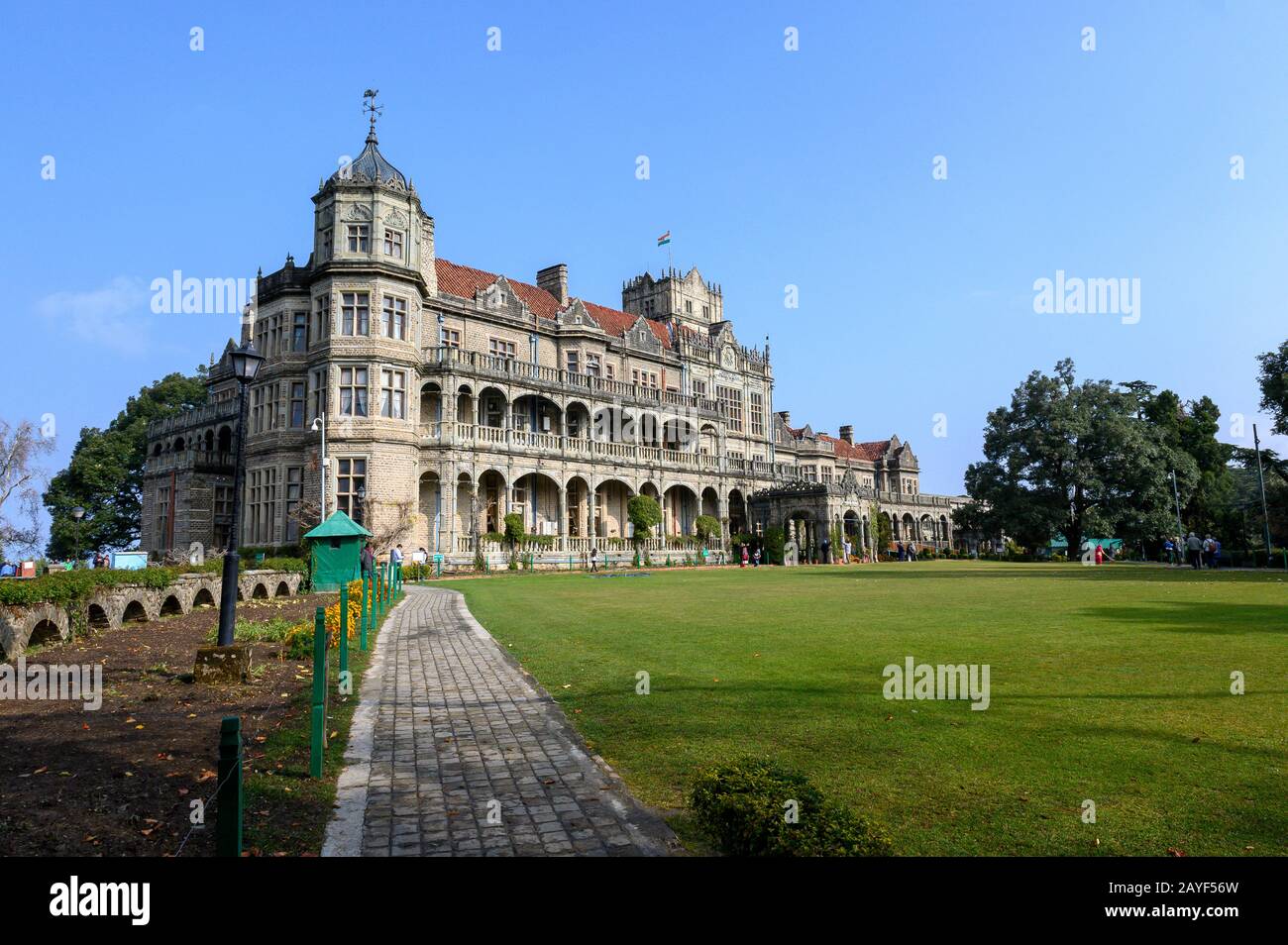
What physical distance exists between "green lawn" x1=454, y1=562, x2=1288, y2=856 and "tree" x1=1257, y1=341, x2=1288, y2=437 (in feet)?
86.5

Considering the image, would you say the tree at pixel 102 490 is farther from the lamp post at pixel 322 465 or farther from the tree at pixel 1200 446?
the tree at pixel 1200 446

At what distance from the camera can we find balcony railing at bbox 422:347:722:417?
40.4 metres

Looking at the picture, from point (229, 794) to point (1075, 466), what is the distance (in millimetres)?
61545

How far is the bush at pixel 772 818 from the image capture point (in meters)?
3.70

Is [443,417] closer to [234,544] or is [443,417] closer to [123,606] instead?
[123,606]

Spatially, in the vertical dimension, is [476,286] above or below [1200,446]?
above

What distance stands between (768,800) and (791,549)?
50143 mm

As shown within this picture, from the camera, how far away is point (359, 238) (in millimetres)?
37375

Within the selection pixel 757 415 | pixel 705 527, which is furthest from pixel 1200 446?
pixel 705 527

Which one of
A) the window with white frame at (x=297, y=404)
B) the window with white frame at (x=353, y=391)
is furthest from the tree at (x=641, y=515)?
the window with white frame at (x=297, y=404)

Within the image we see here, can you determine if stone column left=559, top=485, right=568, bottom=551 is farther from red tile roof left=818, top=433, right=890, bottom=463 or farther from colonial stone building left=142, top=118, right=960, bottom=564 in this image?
red tile roof left=818, top=433, right=890, bottom=463

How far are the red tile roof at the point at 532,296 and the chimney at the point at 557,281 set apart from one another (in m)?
0.81
